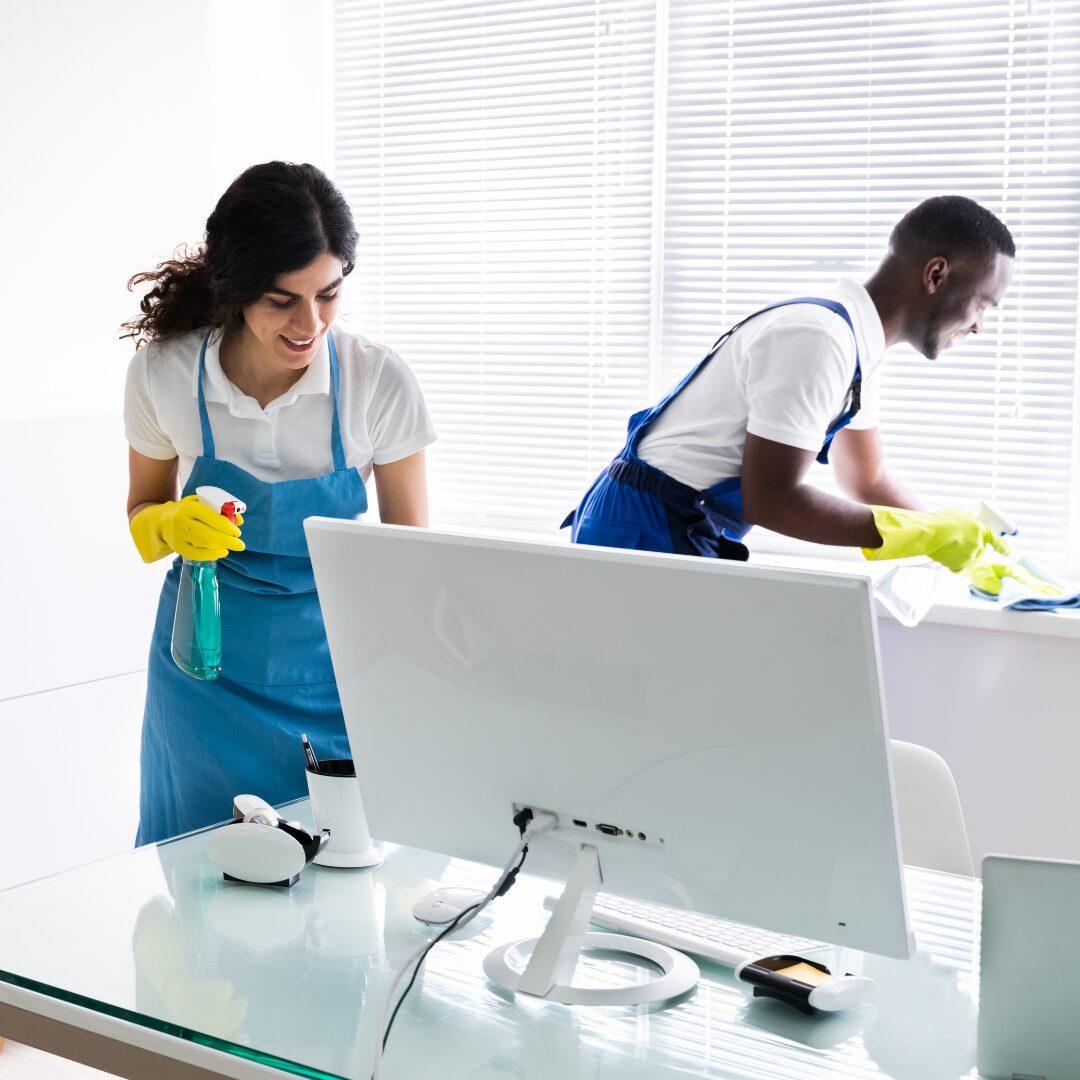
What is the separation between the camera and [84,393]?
260cm

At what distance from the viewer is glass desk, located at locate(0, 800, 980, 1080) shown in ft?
3.12

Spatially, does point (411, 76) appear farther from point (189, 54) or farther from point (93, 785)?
point (93, 785)

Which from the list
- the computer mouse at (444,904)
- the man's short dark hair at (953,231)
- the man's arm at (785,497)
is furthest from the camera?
the man's short dark hair at (953,231)

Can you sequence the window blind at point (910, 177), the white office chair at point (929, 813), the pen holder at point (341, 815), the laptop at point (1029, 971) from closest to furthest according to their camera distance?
the laptop at point (1029, 971)
the pen holder at point (341, 815)
the white office chair at point (929, 813)
the window blind at point (910, 177)

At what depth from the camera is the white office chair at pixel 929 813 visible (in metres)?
1.56

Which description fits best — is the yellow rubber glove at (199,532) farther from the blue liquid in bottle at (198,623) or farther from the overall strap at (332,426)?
the overall strap at (332,426)

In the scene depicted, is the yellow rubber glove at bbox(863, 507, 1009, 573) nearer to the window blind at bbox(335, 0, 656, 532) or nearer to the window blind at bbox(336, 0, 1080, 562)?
the window blind at bbox(336, 0, 1080, 562)

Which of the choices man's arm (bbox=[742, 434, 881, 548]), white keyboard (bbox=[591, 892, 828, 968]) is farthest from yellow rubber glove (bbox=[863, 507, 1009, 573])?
white keyboard (bbox=[591, 892, 828, 968])

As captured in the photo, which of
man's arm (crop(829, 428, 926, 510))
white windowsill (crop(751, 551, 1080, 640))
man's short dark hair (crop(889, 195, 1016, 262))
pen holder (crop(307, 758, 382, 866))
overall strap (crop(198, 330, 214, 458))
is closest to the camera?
pen holder (crop(307, 758, 382, 866))

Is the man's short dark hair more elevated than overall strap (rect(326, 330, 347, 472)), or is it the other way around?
the man's short dark hair

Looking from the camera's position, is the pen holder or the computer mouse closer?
the computer mouse

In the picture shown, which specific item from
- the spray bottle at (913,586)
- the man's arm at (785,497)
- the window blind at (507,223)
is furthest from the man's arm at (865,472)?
the window blind at (507,223)

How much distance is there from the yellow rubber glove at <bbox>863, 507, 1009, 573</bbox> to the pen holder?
3.55 ft

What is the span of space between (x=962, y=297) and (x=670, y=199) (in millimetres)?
1000
